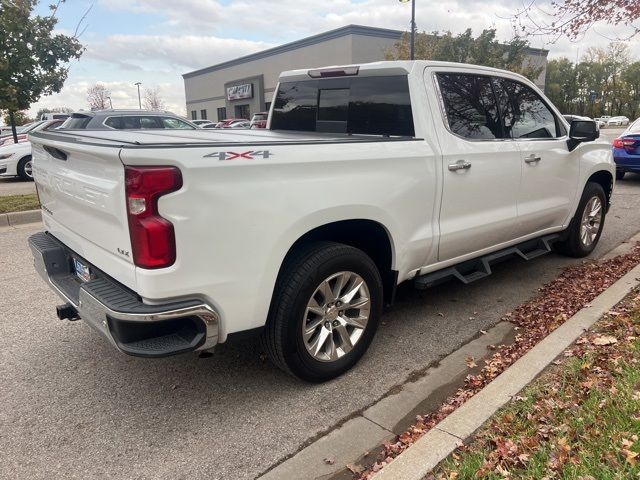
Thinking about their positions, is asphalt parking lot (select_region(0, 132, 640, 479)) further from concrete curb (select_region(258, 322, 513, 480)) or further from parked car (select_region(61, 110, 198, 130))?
parked car (select_region(61, 110, 198, 130))

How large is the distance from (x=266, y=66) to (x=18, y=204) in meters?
35.9

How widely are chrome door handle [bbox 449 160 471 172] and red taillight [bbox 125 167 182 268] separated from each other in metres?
2.05

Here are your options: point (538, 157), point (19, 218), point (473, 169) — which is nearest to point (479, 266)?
point (473, 169)

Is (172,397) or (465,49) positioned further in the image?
(465,49)

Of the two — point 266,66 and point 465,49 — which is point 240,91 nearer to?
point 266,66

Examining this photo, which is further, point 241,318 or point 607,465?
point 241,318

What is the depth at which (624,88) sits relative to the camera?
73688mm

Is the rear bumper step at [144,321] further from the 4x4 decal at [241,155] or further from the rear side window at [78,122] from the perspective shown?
the rear side window at [78,122]

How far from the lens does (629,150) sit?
10.9m

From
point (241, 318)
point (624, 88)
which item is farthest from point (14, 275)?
point (624, 88)

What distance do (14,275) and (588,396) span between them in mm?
5457

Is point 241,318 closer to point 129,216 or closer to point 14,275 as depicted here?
point 129,216

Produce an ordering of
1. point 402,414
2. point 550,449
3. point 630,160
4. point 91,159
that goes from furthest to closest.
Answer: point 630,160, point 402,414, point 91,159, point 550,449

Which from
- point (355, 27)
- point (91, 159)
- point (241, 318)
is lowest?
point (241, 318)
